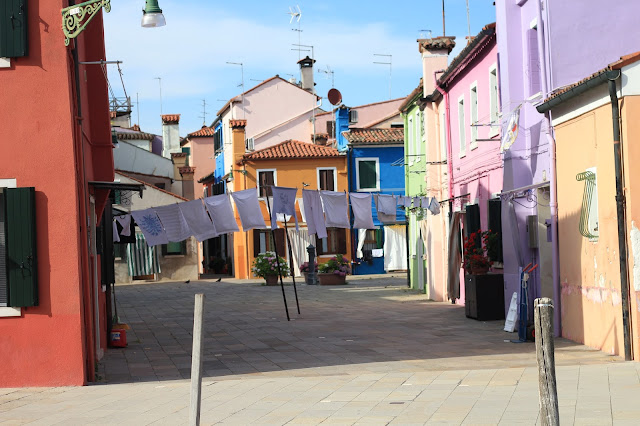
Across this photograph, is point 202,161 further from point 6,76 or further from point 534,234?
point 6,76

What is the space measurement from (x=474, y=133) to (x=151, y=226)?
8.30 meters

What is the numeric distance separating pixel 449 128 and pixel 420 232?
5.71 metres

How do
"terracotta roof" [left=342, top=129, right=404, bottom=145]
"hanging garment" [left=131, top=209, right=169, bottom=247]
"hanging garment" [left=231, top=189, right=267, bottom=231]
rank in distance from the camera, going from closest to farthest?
"hanging garment" [left=131, top=209, right=169, bottom=247] → "hanging garment" [left=231, top=189, right=267, bottom=231] → "terracotta roof" [left=342, top=129, right=404, bottom=145]

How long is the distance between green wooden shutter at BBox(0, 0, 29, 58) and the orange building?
118ft

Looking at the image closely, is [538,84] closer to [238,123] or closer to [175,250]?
[175,250]

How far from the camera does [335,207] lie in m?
23.0

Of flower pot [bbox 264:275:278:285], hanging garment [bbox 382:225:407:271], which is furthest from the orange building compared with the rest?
flower pot [bbox 264:275:278:285]

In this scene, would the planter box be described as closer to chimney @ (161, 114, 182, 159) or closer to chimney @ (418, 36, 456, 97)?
chimney @ (418, 36, 456, 97)

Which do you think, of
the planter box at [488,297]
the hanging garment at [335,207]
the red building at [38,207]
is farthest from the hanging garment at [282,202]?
the red building at [38,207]

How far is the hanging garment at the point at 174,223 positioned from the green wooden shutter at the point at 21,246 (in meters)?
8.17

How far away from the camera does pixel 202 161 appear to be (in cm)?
6662

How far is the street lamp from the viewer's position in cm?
1115

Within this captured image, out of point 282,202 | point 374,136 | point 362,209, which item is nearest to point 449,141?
point 362,209

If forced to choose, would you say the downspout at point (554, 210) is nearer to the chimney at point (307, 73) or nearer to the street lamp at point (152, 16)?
the street lamp at point (152, 16)
